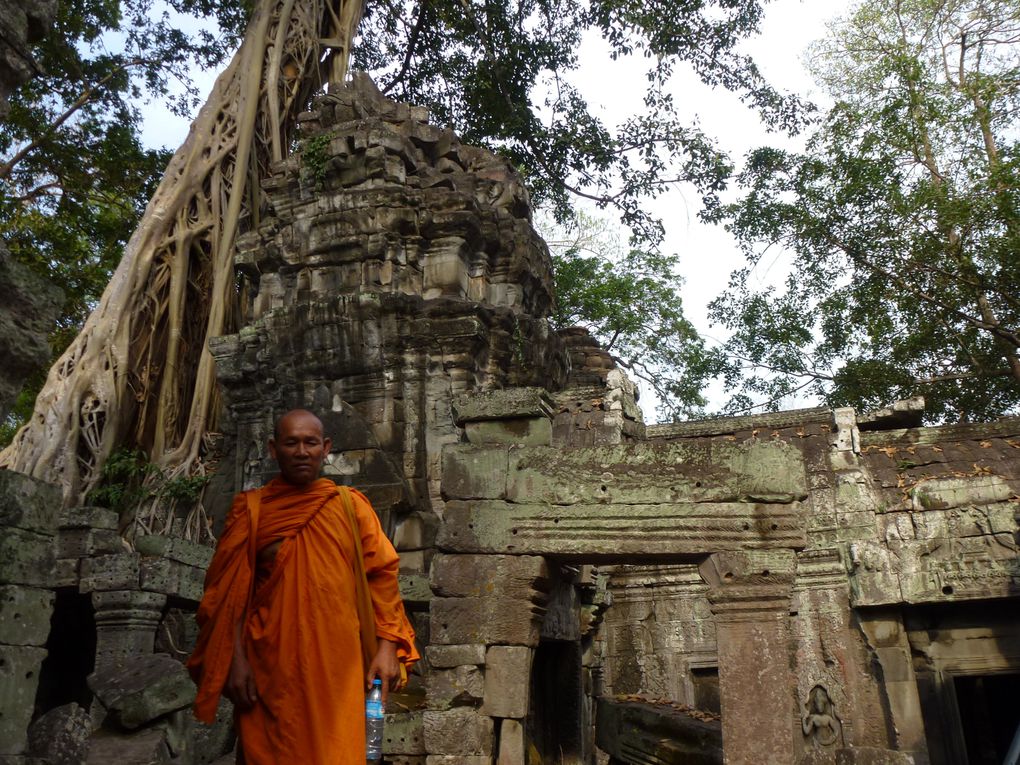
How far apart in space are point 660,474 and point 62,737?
3132mm

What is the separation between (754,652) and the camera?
15.5 ft

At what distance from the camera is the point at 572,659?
670cm

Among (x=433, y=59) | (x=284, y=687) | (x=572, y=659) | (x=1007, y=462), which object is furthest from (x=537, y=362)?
(x=433, y=59)

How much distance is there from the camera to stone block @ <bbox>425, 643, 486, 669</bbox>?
16.8ft

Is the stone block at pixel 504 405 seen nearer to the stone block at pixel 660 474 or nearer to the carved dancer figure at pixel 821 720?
the stone block at pixel 660 474

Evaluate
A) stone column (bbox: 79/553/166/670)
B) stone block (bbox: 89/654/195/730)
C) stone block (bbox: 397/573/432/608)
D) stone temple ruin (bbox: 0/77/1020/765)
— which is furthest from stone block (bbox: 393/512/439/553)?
stone block (bbox: 89/654/195/730)

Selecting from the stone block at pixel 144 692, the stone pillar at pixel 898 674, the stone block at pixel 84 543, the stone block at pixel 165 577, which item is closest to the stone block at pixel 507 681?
the stone block at pixel 144 692

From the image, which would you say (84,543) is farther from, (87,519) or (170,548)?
(170,548)

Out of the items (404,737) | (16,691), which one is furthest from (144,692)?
(404,737)

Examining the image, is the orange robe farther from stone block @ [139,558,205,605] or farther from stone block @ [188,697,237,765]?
stone block @ [139,558,205,605]

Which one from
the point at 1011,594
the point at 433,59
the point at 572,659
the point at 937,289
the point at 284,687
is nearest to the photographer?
the point at 284,687

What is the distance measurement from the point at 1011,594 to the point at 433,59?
13.4 meters

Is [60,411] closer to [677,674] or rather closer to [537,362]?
[537,362]

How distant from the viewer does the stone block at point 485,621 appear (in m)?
5.12
